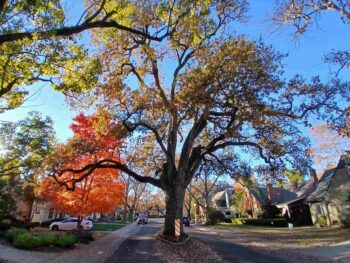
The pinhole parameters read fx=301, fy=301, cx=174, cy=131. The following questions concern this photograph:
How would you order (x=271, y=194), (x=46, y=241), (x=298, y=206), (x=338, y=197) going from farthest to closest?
(x=271, y=194), (x=298, y=206), (x=338, y=197), (x=46, y=241)

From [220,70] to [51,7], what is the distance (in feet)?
25.4

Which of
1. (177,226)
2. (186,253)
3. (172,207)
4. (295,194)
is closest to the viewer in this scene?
(186,253)

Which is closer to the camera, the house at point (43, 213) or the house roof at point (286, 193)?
the house at point (43, 213)

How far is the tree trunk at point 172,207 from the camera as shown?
819 inches

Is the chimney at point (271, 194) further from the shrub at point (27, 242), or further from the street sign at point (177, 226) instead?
the shrub at point (27, 242)

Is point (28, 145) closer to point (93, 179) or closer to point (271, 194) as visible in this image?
point (93, 179)

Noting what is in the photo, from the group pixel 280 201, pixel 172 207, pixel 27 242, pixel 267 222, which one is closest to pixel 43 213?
pixel 172 207

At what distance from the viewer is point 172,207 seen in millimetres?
20859

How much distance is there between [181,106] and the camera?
53.0ft

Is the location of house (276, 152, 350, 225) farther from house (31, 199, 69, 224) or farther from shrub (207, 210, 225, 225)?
house (31, 199, 69, 224)

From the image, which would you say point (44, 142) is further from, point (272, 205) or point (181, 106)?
point (272, 205)

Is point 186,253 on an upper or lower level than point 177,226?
lower

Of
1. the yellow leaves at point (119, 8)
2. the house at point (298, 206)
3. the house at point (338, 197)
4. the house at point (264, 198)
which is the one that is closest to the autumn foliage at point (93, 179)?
the yellow leaves at point (119, 8)

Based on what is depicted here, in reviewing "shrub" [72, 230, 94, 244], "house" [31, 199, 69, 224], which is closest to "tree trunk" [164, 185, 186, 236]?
"shrub" [72, 230, 94, 244]
